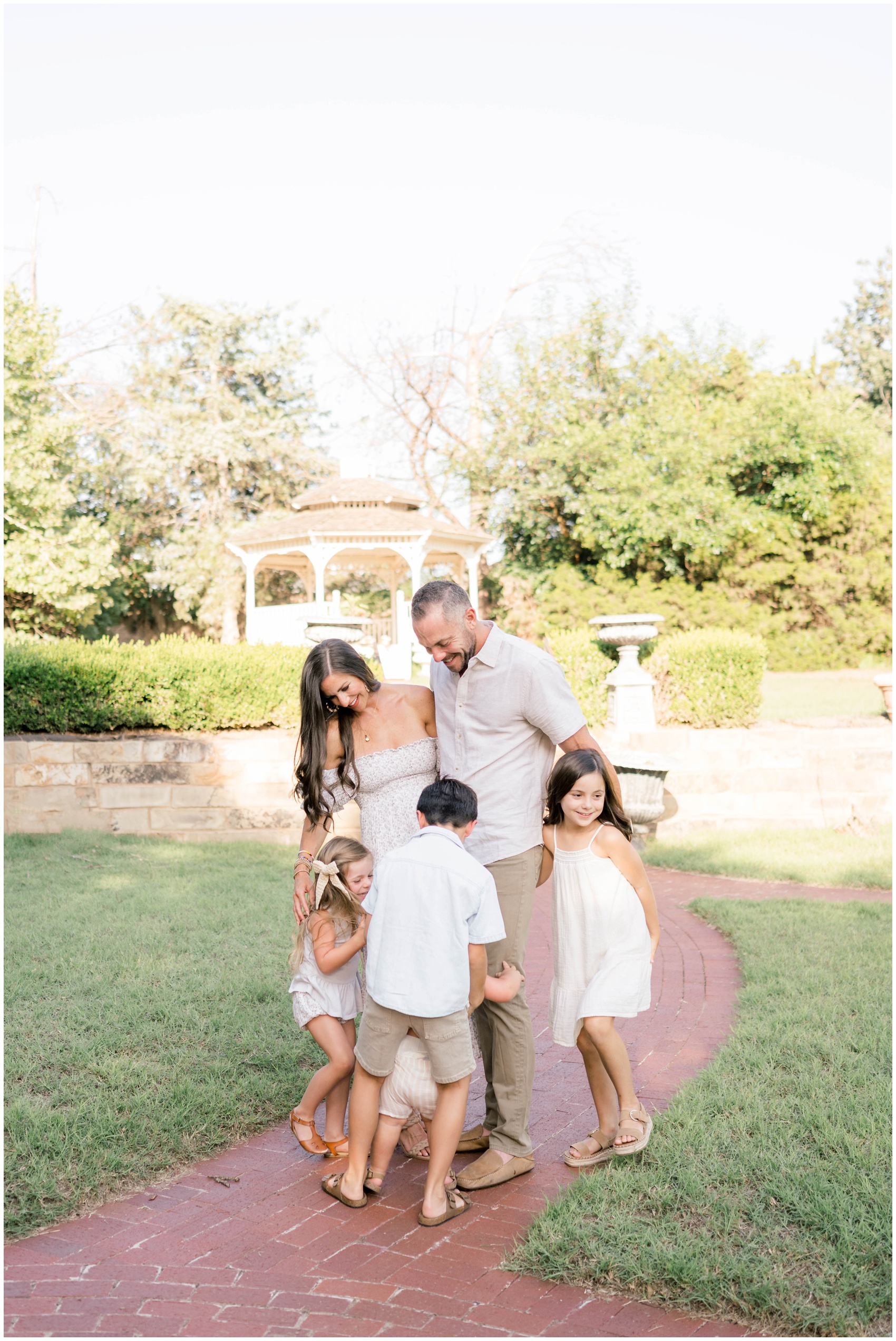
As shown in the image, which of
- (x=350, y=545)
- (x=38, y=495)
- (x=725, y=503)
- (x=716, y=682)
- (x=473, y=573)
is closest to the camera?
(x=716, y=682)

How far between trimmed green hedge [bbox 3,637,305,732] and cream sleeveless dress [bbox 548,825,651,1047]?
6.34 m

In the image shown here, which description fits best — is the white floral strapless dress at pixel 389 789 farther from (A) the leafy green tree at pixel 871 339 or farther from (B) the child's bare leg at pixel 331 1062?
(A) the leafy green tree at pixel 871 339

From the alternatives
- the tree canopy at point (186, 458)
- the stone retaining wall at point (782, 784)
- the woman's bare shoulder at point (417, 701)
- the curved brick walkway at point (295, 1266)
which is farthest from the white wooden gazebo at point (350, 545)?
the curved brick walkway at point (295, 1266)

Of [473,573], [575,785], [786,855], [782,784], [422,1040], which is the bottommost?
[786,855]

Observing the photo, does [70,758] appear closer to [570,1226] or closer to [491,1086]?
[491,1086]

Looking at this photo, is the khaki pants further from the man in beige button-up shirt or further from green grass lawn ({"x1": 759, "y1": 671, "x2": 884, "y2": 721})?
green grass lawn ({"x1": 759, "y1": 671, "x2": 884, "y2": 721})

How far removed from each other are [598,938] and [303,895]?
102 centimetres

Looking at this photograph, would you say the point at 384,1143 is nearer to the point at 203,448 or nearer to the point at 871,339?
the point at 203,448

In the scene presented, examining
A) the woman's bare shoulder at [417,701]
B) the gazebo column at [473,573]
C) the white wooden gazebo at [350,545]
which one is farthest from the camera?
the gazebo column at [473,573]

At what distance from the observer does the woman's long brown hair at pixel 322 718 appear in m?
3.55

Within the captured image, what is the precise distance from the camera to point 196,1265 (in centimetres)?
295

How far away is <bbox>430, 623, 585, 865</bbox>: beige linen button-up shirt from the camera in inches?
135

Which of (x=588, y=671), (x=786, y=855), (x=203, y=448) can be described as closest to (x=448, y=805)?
(x=786, y=855)

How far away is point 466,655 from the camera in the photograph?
11.3ft
